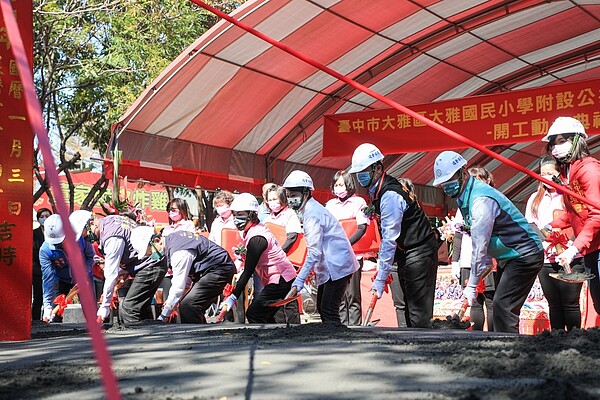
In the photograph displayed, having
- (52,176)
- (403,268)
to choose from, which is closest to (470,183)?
(403,268)

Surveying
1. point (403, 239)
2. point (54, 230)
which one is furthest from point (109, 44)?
point (403, 239)

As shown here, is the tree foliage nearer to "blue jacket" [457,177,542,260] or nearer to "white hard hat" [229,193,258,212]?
"white hard hat" [229,193,258,212]

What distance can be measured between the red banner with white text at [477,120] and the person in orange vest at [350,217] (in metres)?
3.16

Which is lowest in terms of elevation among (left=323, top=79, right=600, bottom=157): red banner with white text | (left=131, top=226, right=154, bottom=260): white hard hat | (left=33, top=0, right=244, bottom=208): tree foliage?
(left=131, top=226, right=154, bottom=260): white hard hat

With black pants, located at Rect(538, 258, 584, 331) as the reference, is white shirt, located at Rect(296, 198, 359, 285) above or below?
above

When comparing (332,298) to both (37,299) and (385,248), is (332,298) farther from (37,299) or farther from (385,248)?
(37,299)

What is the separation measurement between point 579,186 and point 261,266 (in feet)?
10.9

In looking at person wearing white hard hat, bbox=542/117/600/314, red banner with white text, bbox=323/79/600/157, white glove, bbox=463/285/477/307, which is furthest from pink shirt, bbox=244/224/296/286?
red banner with white text, bbox=323/79/600/157

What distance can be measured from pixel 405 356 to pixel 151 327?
13.0ft

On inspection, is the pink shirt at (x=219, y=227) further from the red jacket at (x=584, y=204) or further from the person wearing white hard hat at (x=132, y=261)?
the red jacket at (x=584, y=204)

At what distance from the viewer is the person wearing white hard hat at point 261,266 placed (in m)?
8.73

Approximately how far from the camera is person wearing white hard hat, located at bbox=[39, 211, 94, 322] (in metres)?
10.4

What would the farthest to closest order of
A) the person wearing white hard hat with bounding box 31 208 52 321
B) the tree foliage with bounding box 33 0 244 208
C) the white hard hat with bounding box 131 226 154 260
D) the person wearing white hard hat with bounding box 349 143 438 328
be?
the tree foliage with bounding box 33 0 244 208 → the person wearing white hard hat with bounding box 31 208 52 321 → the white hard hat with bounding box 131 226 154 260 → the person wearing white hard hat with bounding box 349 143 438 328

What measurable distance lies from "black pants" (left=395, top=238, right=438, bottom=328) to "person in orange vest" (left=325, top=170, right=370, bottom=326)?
254 centimetres
